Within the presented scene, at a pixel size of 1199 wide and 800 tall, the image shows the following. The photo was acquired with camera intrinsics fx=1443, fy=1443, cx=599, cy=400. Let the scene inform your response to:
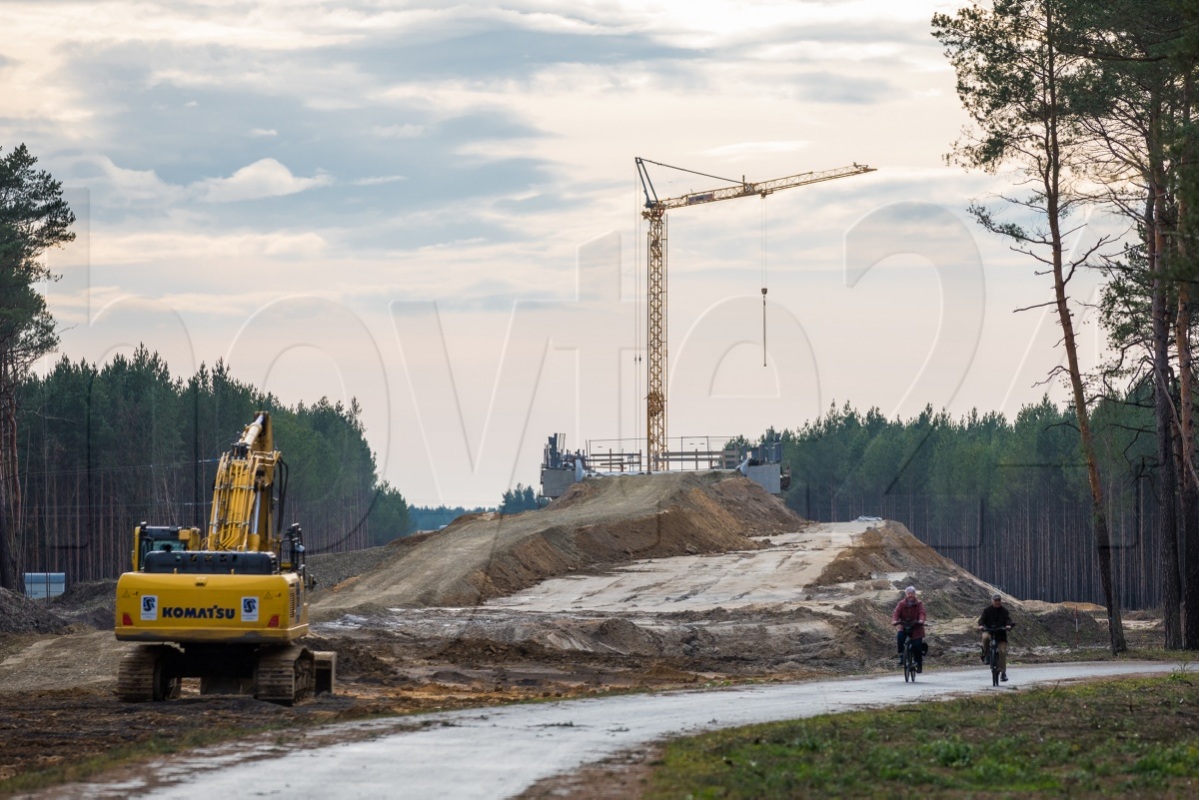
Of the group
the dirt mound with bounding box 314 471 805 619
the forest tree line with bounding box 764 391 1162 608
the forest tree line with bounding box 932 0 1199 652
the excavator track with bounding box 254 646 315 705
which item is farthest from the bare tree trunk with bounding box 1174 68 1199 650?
the forest tree line with bounding box 764 391 1162 608

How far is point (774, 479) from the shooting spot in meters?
89.5

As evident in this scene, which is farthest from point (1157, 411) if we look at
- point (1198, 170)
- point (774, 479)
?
point (774, 479)

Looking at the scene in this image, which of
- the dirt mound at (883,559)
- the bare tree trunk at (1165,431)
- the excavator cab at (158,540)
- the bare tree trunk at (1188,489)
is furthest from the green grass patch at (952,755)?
the dirt mound at (883,559)

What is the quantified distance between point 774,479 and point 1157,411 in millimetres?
49391

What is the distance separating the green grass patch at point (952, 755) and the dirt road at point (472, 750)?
120 centimetres

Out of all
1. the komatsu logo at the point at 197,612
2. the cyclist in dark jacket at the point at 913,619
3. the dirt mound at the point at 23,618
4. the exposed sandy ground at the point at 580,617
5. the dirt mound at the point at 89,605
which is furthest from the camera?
the dirt mound at the point at 89,605

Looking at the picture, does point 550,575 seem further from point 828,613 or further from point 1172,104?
point 1172,104

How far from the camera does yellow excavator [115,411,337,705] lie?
24.3 metres

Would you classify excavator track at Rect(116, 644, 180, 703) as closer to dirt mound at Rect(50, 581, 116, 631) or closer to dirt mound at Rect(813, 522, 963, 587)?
dirt mound at Rect(50, 581, 116, 631)

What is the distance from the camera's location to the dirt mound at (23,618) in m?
42.9

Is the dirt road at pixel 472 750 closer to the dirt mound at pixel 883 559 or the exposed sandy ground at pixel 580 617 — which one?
the exposed sandy ground at pixel 580 617

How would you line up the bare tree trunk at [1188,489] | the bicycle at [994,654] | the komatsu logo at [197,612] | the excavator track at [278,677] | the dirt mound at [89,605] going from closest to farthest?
the komatsu logo at [197,612] < the excavator track at [278,677] < the bicycle at [994,654] < the bare tree trunk at [1188,489] < the dirt mound at [89,605]

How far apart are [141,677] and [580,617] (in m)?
22.2

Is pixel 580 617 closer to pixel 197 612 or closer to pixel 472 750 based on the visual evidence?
pixel 197 612
